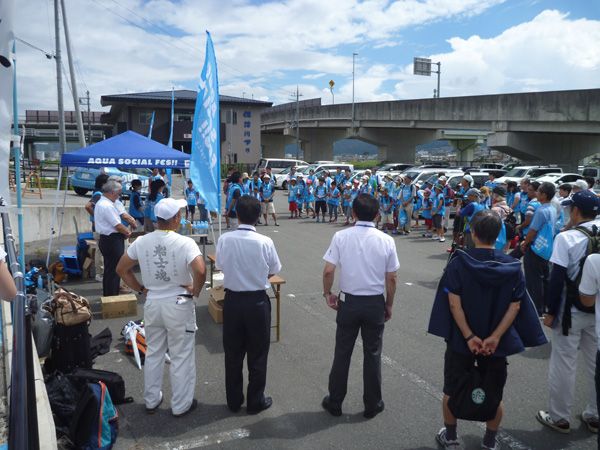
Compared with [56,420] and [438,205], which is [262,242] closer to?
[56,420]

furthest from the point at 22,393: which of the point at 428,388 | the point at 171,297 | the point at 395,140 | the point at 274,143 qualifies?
the point at 274,143

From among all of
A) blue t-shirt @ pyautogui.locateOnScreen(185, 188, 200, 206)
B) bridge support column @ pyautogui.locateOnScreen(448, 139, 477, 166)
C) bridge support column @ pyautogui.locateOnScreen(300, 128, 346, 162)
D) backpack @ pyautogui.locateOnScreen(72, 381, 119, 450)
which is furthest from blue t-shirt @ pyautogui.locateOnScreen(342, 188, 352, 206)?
bridge support column @ pyautogui.locateOnScreen(300, 128, 346, 162)

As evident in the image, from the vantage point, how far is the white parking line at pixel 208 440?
11.7ft

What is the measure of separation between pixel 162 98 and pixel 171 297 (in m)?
39.3

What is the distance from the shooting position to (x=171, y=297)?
154 inches

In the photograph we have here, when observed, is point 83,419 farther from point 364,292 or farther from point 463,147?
point 463,147

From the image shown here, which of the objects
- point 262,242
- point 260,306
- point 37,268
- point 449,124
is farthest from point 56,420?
point 449,124

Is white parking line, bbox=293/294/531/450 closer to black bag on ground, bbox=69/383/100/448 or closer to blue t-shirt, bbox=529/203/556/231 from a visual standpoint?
blue t-shirt, bbox=529/203/556/231

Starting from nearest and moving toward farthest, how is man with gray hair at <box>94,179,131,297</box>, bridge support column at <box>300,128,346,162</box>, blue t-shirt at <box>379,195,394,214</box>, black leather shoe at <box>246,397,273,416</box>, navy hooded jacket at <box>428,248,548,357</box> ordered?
navy hooded jacket at <box>428,248,548,357</box>
black leather shoe at <box>246,397,273,416</box>
man with gray hair at <box>94,179,131,297</box>
blue t-shirt at <box>379,195,394,214</box>
bridge support column at <box>300,128,346,162</box>

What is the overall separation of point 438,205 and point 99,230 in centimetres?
946

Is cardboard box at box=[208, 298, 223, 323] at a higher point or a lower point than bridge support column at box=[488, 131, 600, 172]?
lower

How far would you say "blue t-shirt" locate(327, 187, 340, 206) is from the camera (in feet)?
54.2

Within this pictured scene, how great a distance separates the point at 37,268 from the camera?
7.00 m

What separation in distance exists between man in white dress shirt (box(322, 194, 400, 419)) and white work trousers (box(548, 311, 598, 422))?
4.63ft
